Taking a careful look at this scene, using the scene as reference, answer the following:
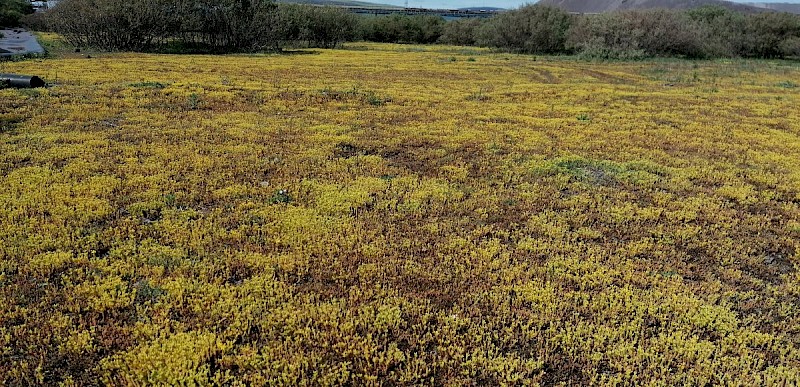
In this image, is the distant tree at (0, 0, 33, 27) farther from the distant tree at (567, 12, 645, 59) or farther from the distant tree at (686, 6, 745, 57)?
the distant tree at (686, 6, 745, 57)

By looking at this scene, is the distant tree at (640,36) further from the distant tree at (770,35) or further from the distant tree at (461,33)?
the distant tree at (461,33)

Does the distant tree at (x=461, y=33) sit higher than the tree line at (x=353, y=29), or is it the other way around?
the distant tree at (x=461, y=33)

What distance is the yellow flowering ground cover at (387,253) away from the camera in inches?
224

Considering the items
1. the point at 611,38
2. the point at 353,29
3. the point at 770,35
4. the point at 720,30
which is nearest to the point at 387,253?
the point at 611,38

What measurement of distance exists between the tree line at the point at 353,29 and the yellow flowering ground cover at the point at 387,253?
127 ft

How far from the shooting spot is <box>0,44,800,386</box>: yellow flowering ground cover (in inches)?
224

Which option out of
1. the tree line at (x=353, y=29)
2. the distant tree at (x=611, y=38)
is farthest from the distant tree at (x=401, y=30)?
the distant tree at (x=611, y=38)

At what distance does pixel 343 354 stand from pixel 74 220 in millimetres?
5757

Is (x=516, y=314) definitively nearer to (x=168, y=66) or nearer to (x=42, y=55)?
(x=168, y=66)

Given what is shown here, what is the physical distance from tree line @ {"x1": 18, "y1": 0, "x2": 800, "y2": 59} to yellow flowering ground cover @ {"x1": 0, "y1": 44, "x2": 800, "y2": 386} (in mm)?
38763

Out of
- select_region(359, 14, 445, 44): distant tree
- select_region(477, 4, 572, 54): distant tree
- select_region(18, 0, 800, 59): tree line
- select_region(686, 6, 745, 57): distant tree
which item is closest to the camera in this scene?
select_region(18, 0, 800, 59): tree line

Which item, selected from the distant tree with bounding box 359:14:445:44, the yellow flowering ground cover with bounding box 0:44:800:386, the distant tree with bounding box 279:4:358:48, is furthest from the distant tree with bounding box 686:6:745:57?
the yellow flowering ground cover with bounding box 0:44:800:386

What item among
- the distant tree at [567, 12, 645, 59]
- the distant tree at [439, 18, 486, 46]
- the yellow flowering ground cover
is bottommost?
the yellow flowering ground cover

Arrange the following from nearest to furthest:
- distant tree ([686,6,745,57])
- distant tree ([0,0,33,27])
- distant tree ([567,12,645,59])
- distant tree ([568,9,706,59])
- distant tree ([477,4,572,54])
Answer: distant tree ([567,12,645,59]) < distant tree ([568,9,706,59]) < distant tree ([686,6,745,57]) < distant tree ([477,4,572,54]) < distant tree ([0,0,33,27])
